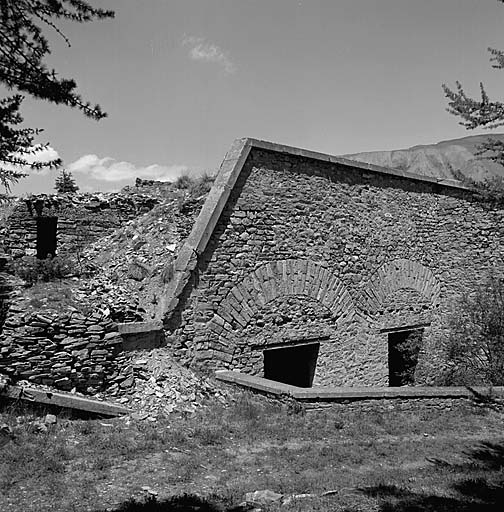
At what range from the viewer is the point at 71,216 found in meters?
11.5

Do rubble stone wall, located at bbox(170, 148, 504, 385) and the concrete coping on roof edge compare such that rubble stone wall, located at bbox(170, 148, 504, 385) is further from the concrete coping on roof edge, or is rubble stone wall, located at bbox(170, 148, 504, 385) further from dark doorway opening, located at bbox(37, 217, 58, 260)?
dark doorway opening, located at bbox(37, 217, 58, 260)

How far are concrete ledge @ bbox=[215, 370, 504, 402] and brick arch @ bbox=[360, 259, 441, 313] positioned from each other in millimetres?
2559

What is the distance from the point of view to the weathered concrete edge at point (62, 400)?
675 cm

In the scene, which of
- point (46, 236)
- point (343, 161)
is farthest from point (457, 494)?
point (46, 236)

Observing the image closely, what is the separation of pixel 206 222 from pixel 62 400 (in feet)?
12.4

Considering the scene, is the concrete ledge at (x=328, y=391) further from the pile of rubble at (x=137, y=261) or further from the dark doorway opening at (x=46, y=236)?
the dark doorway opening at (x=46, y=236)

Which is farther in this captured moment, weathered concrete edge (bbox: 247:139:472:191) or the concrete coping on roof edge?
weathered concrete edge (bbox: 247:139:472:191)

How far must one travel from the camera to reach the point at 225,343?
29.7 ft

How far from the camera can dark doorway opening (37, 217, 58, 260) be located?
38.0 ft

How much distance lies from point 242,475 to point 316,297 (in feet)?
16.5

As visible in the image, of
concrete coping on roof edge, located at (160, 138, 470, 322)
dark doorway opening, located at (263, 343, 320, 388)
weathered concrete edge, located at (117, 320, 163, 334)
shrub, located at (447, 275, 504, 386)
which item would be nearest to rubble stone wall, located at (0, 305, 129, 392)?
weathered concrete edge, located at (117, 320, 163, 334)

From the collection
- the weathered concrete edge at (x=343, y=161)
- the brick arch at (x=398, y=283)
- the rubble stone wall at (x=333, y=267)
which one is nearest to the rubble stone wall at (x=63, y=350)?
the rubble stone wall at (x=333, y=267)

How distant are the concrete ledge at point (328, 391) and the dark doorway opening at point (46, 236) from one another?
5.67 meters

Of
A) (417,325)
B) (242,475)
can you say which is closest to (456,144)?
(417,325)
